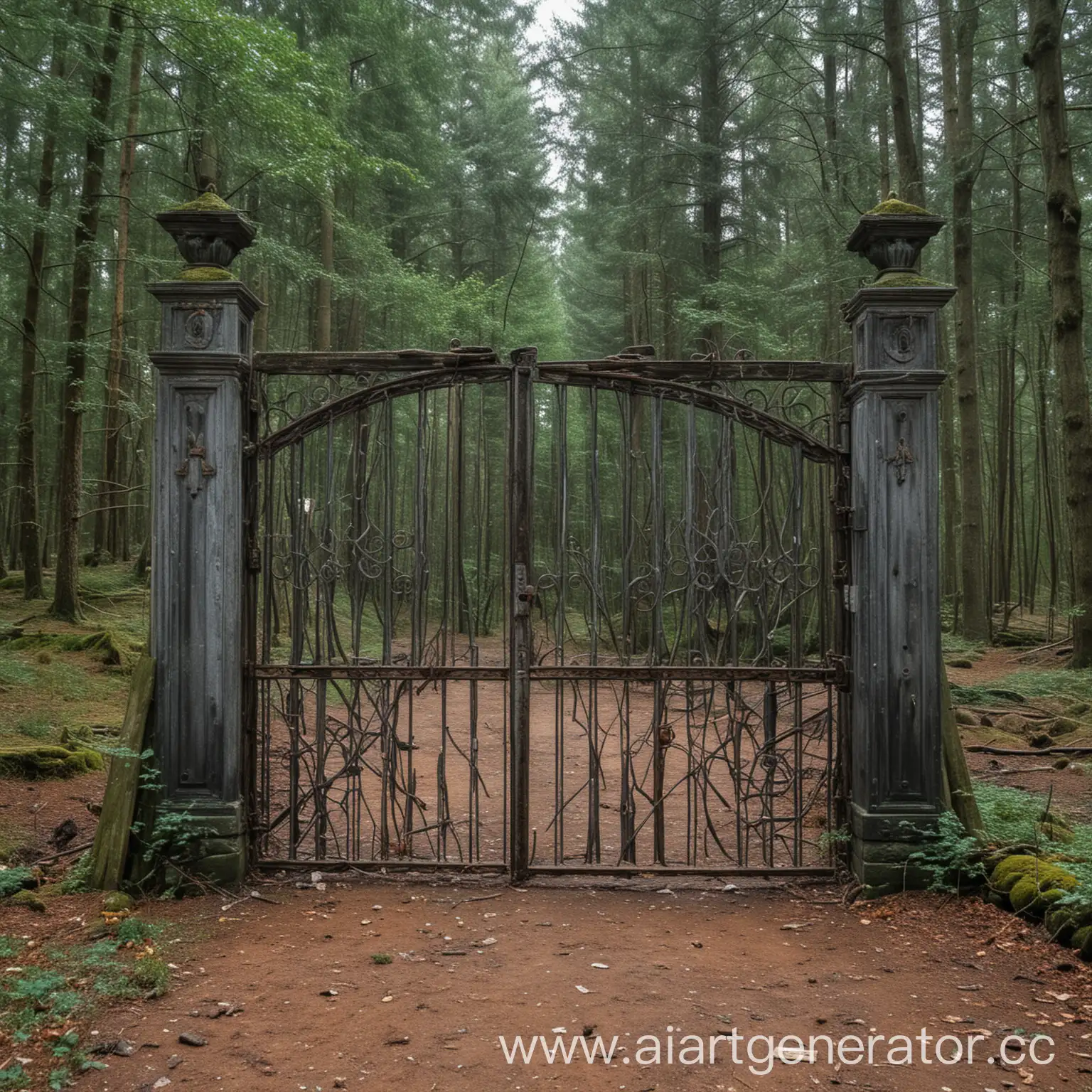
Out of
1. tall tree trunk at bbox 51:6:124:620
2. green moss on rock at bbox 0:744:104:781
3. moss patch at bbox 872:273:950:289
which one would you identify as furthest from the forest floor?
tall tree trunk at bbox 51:6:124:620

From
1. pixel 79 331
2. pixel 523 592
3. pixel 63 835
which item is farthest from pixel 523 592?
pixel 79 331

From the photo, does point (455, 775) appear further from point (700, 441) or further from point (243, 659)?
point (700, 441)

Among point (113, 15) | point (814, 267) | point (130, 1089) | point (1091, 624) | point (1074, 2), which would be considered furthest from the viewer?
point (814, 267)

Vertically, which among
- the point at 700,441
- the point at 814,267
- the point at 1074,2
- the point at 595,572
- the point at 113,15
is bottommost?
the point at 595,572

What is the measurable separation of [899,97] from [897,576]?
997cm

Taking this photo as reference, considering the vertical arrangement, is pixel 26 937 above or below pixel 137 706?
below

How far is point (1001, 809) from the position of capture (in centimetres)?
569

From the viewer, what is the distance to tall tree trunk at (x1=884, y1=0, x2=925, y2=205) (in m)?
11.7

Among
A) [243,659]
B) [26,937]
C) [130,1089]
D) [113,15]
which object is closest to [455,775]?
[243,659]

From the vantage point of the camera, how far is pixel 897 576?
4.85m

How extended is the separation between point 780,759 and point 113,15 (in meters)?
12.2

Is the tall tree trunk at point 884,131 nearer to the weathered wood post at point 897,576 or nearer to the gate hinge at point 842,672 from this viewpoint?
the weathered wood post at point 897,576

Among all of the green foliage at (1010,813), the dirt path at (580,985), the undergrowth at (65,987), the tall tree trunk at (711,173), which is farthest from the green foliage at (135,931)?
the tall tree trunk at (711,173)

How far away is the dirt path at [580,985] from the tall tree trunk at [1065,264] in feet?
22.3
